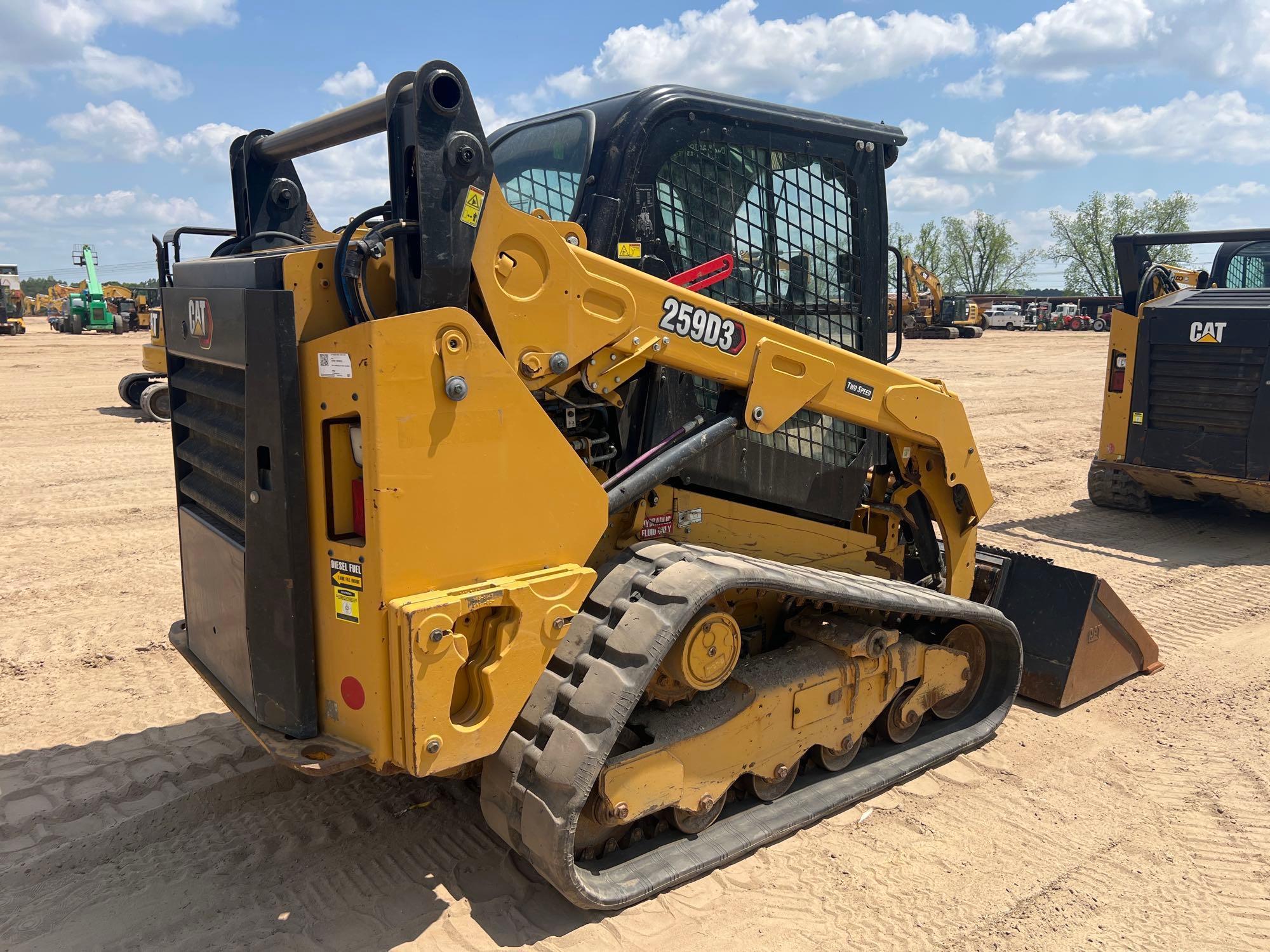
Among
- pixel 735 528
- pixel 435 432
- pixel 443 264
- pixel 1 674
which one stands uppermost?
pixel 443 264

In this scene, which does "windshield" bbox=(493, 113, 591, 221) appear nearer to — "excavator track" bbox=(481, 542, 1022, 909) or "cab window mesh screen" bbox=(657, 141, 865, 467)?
"cab window mesh screen" bbox=(657, 141, 865, 467)

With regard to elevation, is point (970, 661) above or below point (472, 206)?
below

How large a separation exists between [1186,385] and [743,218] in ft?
20.5

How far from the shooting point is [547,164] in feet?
12.7

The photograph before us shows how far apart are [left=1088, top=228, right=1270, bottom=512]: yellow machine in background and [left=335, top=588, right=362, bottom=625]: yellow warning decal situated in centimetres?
727

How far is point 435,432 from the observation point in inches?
106

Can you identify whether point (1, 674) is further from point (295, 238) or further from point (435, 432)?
point (435, 432)

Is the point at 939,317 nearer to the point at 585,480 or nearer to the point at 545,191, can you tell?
the point at 545,191

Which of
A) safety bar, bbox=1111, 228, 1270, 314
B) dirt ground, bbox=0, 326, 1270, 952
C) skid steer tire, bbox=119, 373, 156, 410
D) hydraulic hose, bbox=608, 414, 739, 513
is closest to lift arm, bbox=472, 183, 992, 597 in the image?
hydraulic hose, bbox=608, 414, 739, 513

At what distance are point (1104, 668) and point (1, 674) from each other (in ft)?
19.4

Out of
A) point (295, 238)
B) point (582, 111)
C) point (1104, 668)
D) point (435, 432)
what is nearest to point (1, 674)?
point (295, 238)

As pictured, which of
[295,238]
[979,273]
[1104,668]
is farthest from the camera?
[979,273]

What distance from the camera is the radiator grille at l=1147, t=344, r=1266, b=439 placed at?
7.99 m

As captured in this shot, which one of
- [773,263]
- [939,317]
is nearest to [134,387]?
[773,263]
